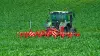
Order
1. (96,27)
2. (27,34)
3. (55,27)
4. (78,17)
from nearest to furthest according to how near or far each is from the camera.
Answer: (27,34) → (55,27) → (96,27) → (78,17)

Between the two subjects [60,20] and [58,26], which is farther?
[60,20]

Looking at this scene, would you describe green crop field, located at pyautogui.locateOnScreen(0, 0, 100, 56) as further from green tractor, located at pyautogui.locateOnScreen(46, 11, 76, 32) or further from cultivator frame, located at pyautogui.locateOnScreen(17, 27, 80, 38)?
green tractor, located at pyautogui.locateOnScreen(46, 11, 76, 32)

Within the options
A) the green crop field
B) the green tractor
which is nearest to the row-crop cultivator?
the green tractor

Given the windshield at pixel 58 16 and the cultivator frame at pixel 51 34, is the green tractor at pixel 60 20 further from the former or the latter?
the cultivator frame at pixel 51 34

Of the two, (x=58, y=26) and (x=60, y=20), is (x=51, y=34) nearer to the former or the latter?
(x=58, y=26)

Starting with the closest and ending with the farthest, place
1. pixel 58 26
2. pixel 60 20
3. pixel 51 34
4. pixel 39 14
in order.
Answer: pixel 51 34 < pixel 58 26 < pixel 60 20 < pixel 39 14

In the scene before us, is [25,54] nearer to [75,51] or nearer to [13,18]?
[75,51]

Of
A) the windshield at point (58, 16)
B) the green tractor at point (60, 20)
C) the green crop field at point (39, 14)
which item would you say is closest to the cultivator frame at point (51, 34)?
the green crop field at point (39, 14)

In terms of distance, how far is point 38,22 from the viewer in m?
46.0

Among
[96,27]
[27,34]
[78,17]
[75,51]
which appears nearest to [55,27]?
[27,34]

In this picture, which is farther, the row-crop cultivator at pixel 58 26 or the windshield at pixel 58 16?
the windshield at pixel 58 16

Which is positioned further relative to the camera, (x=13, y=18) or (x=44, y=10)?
(x=44, y=10)

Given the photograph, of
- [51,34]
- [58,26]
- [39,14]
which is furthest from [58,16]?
[39,14]

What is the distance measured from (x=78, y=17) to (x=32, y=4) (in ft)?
39.3
